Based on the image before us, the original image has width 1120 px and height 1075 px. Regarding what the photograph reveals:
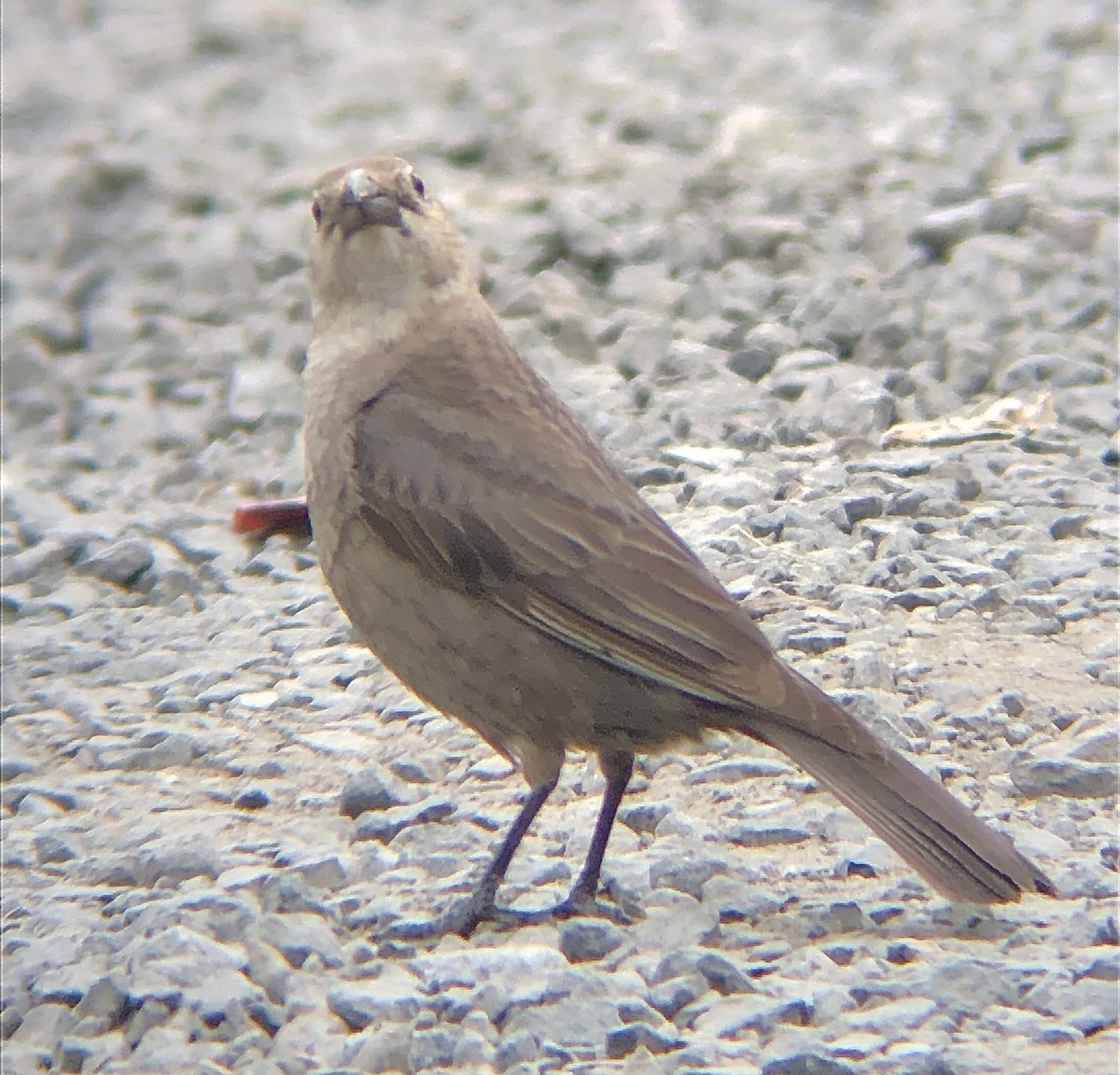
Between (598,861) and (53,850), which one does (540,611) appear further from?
(53,850)

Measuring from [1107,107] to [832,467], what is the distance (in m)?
3.40

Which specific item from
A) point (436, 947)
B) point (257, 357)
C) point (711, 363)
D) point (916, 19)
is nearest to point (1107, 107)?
point (916, 19)

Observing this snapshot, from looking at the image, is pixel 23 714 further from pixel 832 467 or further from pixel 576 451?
pixel 832 467

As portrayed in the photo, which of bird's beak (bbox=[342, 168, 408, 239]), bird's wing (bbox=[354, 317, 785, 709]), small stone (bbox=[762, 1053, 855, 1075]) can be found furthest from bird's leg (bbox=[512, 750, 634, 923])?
bird's beak (bbox=[342, 168, 408, 239])

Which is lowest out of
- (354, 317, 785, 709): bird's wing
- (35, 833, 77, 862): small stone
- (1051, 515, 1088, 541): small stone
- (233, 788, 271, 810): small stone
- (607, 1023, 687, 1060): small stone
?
(35, 833, 77, 862): small stone

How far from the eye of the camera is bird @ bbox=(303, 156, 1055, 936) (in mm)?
4254

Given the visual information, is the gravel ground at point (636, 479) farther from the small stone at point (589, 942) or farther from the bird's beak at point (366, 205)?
the bird's beak at point (366, 205)

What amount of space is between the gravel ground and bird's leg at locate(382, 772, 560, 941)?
0.05m

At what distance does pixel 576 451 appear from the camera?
4.80m

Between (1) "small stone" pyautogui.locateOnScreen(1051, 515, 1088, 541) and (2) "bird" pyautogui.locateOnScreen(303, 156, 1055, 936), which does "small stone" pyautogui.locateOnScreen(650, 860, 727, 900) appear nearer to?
(2) "bird" pyautogui.locateOnScreen(303, 156, 1055, 936)

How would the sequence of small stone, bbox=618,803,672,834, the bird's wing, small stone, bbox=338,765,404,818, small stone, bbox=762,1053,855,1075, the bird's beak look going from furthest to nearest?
the bird's beak, small stone, bbox=338,765,404,818, small stone, bbox=618,803,672,834, the bird's wing, small stone, bbox=762,1053,855,1075

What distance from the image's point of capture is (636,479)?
20.6ft

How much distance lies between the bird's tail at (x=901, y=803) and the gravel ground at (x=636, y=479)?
0.33 ft

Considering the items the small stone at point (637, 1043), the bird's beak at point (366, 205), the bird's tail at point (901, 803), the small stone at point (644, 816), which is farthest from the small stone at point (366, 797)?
the bird's beak at point (366, 205)
